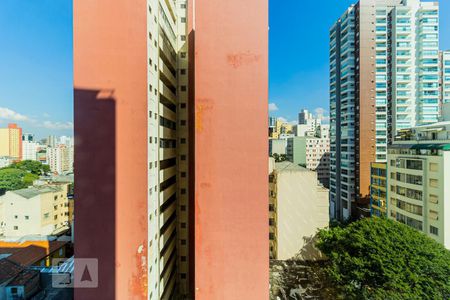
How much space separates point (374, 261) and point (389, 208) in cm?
1263

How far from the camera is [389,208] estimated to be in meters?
21.2

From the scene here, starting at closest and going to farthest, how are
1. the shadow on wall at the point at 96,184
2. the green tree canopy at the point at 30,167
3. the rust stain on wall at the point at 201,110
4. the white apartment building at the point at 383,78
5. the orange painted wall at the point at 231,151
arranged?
the shadow on wall at the point at 96,184 → the orange painted wall at the point at 231,151 → the rust stain on wall at the point at 201,110 → the white apartment building at the point at 383,78 → the green tree canopy at the point at 30,167

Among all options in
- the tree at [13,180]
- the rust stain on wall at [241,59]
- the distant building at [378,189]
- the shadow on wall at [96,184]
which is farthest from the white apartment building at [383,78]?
the tree at [13,180]

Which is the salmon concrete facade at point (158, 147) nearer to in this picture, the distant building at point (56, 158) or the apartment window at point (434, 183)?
the apartment window at point (434, 183)

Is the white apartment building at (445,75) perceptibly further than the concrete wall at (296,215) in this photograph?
Yes

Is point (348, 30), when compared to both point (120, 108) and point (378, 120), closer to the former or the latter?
point (378, 120)

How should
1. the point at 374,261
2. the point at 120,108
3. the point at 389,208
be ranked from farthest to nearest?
1. the point at 389,208
2. the point at 374,261
3. the point at 120,108

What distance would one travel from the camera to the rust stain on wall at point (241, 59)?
32.5 ft

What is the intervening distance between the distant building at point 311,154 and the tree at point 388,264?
130 ft

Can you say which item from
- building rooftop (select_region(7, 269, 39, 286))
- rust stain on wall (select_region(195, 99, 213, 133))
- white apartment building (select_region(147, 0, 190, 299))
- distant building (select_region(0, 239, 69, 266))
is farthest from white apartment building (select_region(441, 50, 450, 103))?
distant building (select_region(0, 239, 69, 266))

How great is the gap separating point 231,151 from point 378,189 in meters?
22.9

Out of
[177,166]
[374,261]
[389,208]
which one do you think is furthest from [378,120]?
[177,166]

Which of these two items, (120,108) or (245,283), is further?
(245,283)

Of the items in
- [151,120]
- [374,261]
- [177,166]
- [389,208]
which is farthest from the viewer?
[389,208]
